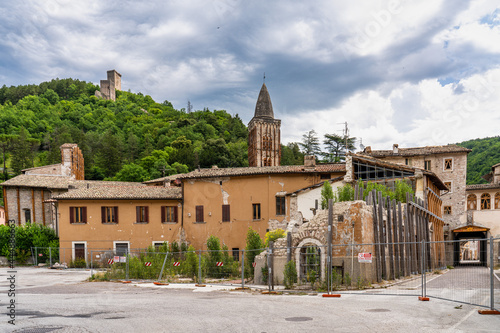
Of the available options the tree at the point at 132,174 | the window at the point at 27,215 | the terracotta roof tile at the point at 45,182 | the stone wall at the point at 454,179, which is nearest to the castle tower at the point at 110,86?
the tree at the point at 132,174

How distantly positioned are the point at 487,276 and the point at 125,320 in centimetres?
1051

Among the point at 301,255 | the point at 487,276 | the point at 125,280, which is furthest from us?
the point at 125,280

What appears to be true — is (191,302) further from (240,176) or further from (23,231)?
(23,231)

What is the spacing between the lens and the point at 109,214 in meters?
37.1

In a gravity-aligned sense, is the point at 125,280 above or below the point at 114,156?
below

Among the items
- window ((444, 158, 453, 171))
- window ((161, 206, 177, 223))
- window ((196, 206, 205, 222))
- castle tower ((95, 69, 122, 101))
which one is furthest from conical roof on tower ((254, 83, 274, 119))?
castle tower ((95, 69, 122, 101))

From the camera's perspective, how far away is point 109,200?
37062 millimetres

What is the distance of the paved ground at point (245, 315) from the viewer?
29.5ft

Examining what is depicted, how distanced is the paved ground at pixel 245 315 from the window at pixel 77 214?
23.2 metres

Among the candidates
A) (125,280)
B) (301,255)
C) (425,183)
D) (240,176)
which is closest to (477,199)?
(425,183)

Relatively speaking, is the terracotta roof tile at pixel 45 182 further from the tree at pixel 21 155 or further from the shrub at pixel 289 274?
the tree at pixel 21 155

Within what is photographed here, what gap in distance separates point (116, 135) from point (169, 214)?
56.6m

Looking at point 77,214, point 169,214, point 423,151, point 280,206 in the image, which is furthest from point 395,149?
point 77,214

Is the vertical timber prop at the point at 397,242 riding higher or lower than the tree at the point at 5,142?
lower
